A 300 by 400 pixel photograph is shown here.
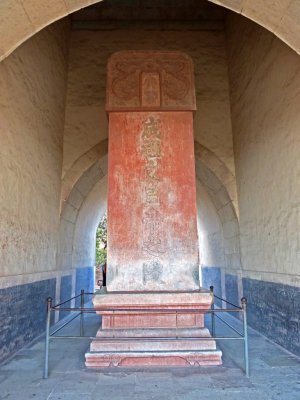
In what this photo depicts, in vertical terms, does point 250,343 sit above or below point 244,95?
below

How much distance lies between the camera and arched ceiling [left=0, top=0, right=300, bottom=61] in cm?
261

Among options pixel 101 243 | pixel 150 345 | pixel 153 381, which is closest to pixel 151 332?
pixel 150 345

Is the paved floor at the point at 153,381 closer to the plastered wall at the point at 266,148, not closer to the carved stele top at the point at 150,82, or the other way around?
the plastered wall at the point at 266,148

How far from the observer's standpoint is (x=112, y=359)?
374cm

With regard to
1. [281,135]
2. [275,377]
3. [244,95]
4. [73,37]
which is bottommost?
[275,377]

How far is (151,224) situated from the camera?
4.47 meters

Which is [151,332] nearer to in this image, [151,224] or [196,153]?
[151,224]

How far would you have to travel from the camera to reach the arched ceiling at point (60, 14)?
8.56ft

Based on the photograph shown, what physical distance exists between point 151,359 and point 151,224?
1.65 m

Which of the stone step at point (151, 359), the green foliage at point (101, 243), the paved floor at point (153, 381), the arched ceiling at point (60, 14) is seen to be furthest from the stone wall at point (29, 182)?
the green foliage at point (101, 243)

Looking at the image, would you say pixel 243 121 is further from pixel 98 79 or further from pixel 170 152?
pixel 98 79

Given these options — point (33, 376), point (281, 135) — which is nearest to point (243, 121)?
point (281, 135)

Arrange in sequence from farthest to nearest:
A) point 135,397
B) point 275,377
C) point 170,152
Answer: point 170,152
point 275,377
point 135,397

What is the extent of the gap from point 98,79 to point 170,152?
12.2 ft
